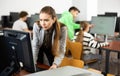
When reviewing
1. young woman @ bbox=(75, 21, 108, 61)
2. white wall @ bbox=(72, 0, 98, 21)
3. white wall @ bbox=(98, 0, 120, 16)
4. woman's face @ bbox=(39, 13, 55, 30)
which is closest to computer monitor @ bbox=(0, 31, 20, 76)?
woman's face @ bbox=(39, 13, 55, 30)

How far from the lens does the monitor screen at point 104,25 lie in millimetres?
4095

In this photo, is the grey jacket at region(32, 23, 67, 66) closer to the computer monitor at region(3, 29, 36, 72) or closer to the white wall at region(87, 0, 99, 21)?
the computer monitor at region(3, 29, 36, 72)

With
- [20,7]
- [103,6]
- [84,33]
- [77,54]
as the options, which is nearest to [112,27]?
[84,33]

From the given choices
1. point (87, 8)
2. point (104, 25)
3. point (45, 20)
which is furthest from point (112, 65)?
point (45, 20)

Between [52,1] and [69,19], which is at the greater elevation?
[52,1]

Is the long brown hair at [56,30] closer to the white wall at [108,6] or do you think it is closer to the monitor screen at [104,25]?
the monitor screen at [104,25]

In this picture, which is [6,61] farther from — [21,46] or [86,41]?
[86,41]

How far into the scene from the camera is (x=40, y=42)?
90.8 inches

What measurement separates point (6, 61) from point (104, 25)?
2.76 m

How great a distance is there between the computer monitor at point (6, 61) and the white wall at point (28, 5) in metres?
4.78

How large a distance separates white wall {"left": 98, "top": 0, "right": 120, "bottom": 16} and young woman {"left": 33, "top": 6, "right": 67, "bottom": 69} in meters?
6.16

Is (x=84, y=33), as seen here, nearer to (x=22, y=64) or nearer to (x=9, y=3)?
(x=22, y=64)

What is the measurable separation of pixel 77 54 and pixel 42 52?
1054mm

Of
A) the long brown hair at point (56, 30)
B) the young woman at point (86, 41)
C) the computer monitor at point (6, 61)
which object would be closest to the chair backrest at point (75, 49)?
the young woman at point (86, 41)
